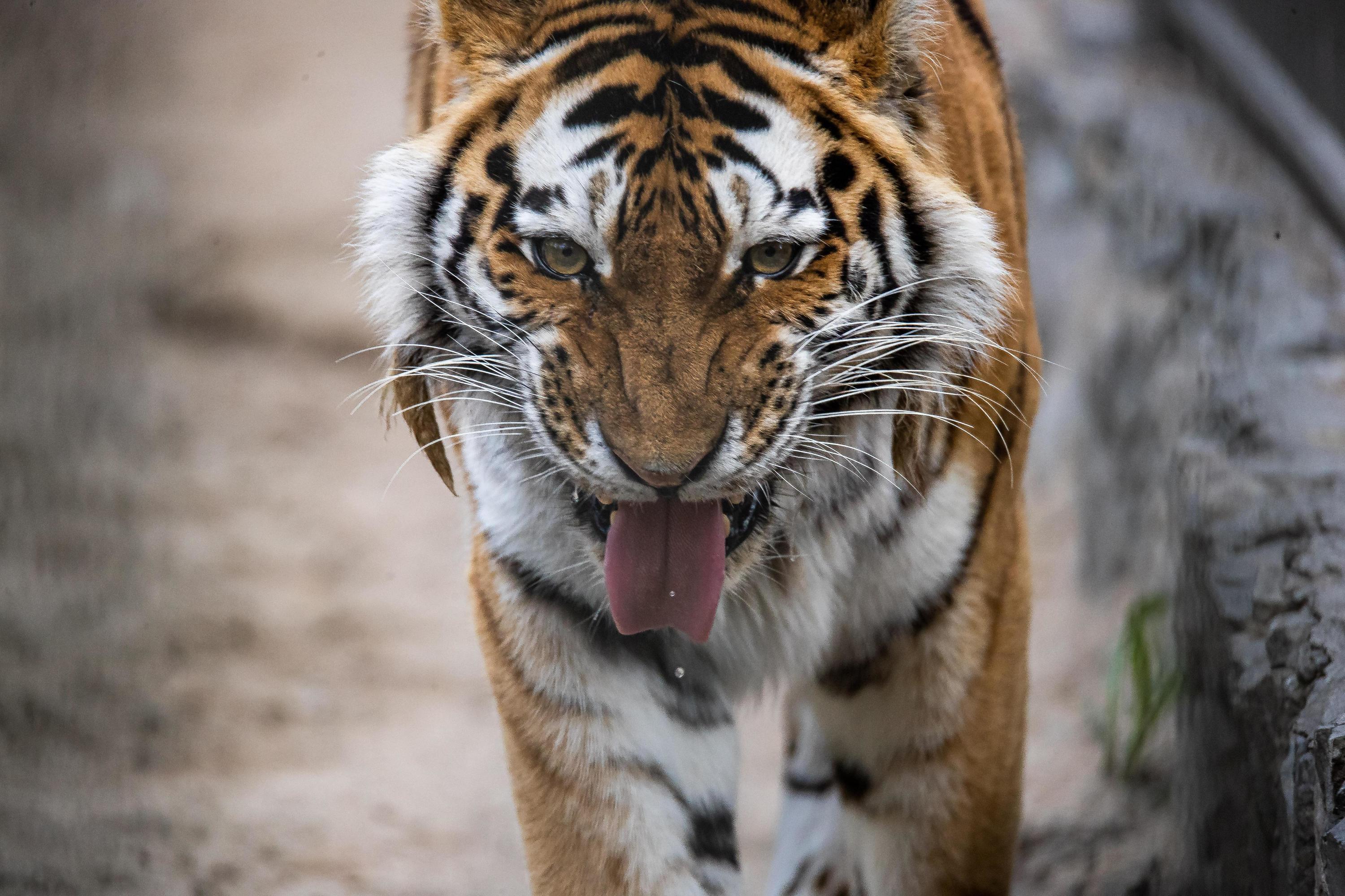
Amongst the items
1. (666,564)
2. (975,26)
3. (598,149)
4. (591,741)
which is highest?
(975,26)

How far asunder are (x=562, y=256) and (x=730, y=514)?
326 mm

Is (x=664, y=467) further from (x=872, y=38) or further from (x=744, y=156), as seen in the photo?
(x=872, y=38)

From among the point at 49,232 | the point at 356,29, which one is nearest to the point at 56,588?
the point at 49,232

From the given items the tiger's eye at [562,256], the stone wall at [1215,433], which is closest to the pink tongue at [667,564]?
the tiger's eye at [562,256]

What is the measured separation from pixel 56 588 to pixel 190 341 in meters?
1.66

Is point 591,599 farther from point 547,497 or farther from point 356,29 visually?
point 356,29

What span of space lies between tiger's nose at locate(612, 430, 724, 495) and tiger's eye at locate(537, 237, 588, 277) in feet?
0.59

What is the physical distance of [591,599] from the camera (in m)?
1.50

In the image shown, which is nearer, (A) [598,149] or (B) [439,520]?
(A) [598,149]

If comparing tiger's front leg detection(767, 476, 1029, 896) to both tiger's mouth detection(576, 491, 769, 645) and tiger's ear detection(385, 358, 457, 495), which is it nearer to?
tiger's mouth detection(576, 491, 769, 645)

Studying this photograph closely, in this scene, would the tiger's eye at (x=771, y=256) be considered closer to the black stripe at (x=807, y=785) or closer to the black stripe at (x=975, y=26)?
the black stripe at (x=975, y=26)

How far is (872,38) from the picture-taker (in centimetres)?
130

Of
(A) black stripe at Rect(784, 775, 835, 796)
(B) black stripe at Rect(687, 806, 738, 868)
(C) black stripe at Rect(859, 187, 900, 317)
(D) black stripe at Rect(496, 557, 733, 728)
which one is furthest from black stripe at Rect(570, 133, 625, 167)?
(A) black stripe at Rect(784, 775, 835, 796)

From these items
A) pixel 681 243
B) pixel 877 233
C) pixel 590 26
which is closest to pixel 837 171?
pixel 877 233
